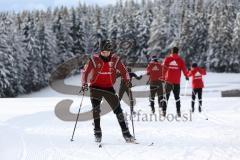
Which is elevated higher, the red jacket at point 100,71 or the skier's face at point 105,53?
the skier's face at point 105,53

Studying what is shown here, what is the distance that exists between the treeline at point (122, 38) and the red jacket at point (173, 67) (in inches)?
1834

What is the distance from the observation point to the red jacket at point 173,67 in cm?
1343

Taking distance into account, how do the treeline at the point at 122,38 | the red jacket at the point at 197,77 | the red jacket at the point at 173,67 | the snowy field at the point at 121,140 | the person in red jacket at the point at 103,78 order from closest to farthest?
1. the snowy field at the point at 121,140
2. the person in red jacket at the point at 103,78
3. the red jacket at the point at 173,67
4. the red jacket at the point at 197,77
5. the treeline at the point at 122,38

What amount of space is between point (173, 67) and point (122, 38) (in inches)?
2838

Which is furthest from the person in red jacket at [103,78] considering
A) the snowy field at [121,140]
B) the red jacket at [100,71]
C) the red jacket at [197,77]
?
the red jacket at [197,77]

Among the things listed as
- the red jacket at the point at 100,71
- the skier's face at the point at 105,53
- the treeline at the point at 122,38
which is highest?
the skier's face at the point at 105,53

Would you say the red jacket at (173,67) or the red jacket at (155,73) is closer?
the red jacket at (173,67)

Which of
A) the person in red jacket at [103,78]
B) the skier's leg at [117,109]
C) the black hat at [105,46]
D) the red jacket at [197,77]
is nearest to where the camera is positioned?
the black hat at [105,46]

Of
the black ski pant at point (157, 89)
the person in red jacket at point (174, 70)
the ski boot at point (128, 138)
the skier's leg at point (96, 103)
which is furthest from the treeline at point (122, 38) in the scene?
the ski boot at point (128, 138)

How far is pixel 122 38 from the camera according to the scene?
85.3 m

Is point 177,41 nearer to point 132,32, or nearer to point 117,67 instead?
point 132,32

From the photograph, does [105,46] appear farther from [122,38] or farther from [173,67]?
[122,38]

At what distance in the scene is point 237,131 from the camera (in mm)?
10523

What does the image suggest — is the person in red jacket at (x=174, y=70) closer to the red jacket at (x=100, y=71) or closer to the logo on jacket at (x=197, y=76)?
the logo on jacket at (x=197, y=76)
